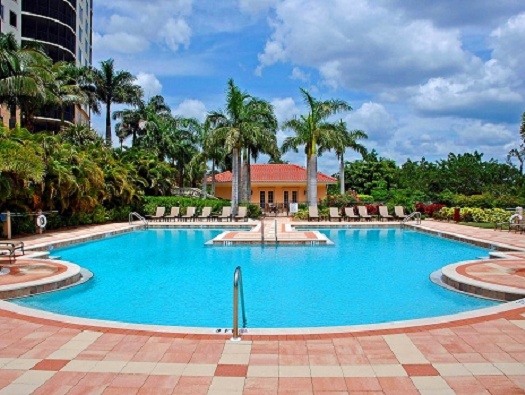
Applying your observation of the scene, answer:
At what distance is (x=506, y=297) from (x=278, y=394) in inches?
227

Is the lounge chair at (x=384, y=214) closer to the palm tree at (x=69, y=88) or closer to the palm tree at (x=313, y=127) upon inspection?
the palm tree at (x=313, y=127)

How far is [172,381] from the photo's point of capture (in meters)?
4.62

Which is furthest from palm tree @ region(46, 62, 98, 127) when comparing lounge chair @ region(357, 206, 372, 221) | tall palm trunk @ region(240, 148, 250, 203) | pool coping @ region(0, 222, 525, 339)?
pool coping @ region(0, 222, 525, 339)

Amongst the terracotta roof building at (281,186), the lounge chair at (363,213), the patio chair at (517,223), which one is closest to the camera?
the patio chair at (517,223)

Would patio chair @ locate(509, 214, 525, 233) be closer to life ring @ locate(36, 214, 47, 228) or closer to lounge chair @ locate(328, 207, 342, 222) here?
lounge chair @ locate(328, 207, 342, 222)

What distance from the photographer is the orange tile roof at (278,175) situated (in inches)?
1597

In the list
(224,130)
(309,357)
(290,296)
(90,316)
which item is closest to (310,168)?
(224,130)

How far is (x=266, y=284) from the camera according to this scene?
1108cm

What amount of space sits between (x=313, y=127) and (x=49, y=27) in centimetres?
3086

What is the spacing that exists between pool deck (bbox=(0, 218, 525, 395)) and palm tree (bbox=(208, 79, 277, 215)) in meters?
22.1

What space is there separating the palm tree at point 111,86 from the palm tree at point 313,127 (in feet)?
48.7

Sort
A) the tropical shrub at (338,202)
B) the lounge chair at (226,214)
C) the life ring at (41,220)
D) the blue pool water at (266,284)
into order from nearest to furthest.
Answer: the blue pool water at (266,284)
the life ring at (41,220)
the lounge chair at (226,214)
the tropical shrub at (338,202)

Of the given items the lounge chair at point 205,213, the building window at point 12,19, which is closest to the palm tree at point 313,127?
the lounge chair at point 205,213

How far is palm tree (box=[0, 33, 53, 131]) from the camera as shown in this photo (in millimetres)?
23375
